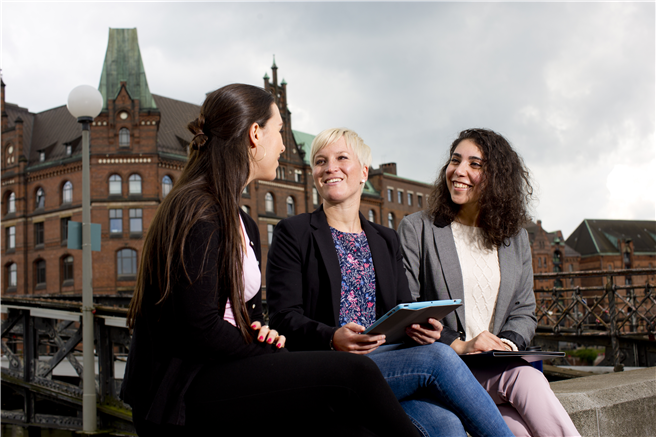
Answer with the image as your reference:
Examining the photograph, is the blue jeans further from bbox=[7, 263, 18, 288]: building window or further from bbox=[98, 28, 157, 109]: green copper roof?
bbox=[7, 263, 18, 288]: building window

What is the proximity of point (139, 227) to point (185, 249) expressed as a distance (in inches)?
1437

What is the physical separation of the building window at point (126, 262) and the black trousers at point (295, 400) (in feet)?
117

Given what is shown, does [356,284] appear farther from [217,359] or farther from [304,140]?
[304,140]

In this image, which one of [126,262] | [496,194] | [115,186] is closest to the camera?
[496,194]

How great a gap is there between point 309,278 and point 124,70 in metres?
41.0

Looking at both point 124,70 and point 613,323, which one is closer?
point 613,323

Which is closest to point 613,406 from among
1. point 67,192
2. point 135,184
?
point 135,184

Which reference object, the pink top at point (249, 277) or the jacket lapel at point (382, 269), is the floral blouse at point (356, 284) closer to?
the jacket lapel at point (382, 269)

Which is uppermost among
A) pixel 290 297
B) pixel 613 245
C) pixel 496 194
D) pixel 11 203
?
pixel 11 203

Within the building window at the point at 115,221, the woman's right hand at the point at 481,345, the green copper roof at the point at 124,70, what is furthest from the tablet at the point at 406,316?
the green copper roof at the point at 124,70

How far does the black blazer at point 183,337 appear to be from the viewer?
1727mm

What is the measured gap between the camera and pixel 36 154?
40.9 metres

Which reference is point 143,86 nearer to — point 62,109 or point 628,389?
point 62,109

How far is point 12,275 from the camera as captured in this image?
3922 centimetres
